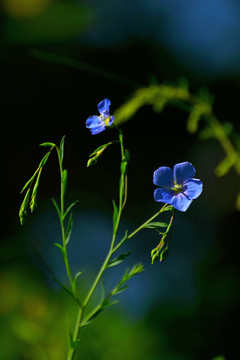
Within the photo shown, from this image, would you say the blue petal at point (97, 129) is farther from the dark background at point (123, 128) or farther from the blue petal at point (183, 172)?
the dark background at point (123, 128)

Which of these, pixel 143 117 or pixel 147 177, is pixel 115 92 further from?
pixel 147 177

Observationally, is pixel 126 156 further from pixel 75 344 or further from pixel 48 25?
pixel 48 25

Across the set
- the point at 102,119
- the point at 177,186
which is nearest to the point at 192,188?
the point at 177,186

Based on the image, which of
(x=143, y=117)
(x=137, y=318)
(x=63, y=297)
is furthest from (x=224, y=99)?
(x=63, y=297)

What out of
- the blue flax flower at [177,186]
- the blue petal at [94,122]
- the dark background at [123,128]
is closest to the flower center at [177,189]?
the blue flax flower at [177,186]

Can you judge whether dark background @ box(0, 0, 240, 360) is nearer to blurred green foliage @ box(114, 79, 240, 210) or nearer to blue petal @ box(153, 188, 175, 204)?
blurred green foliage @ box(114, 79, 240, 210)

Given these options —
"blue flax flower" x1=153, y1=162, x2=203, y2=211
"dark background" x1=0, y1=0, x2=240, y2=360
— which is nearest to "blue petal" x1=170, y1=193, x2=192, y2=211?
"blue flax flower" x1=153, y1=162, x2=203, y2=211
